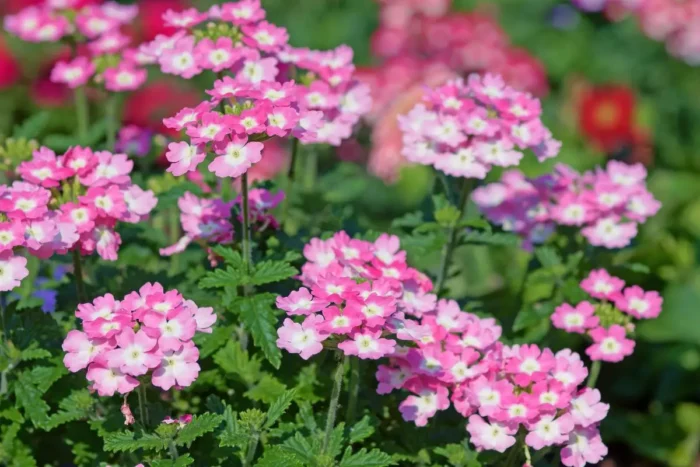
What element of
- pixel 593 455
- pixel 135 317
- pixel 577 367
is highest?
pixel 135 317

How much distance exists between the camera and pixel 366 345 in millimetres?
1616

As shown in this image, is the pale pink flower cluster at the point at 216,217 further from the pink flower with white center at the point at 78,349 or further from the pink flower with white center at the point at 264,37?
the pink flower with white center at the point at 78,349

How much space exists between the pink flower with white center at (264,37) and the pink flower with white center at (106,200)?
44 centimetres

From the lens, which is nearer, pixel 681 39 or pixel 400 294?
pixel 400 294

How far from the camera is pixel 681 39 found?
5664 mm

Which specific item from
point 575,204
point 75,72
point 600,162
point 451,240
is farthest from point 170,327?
point 600,162

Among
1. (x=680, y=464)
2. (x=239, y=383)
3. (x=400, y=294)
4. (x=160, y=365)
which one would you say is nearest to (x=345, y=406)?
(x=239, y=383)

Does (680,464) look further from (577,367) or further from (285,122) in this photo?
(285,122)

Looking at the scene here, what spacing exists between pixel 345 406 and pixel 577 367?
1.64 feet

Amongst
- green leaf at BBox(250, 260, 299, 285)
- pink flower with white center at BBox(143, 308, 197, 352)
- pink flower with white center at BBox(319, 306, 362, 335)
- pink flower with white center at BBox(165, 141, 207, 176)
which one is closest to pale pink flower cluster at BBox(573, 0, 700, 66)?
green leaf at BBox(250, 260, 299, 285)

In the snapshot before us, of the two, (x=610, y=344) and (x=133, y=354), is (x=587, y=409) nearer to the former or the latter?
(x=610, y=344)

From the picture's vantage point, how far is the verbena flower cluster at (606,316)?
6.82 ft

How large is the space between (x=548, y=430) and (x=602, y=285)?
0.54 m

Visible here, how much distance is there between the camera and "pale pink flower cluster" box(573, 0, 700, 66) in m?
5.61
